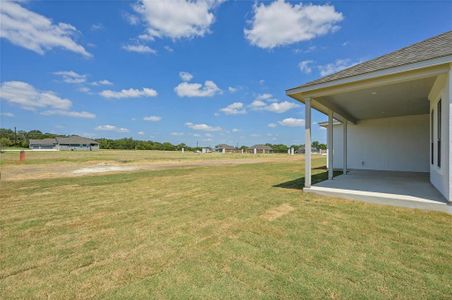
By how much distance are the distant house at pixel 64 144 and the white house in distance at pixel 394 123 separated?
7205 centimetres

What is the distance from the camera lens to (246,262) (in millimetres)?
2557

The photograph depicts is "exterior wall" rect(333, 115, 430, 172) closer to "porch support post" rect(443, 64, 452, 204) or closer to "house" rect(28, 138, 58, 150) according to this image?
"porch support post" rect(443, 64, 452, 204)

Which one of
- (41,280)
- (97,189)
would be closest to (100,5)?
(97,189)

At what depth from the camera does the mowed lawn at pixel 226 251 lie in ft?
6.79

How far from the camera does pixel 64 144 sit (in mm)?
67500

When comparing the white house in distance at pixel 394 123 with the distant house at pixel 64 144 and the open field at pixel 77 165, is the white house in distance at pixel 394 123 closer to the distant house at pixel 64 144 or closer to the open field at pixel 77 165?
the open field at pixel 77 165

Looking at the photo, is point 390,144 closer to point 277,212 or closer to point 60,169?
point 277,212

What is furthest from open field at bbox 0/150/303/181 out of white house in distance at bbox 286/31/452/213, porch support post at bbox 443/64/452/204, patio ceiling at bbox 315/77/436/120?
porch support post at bbox 443/64/452/204

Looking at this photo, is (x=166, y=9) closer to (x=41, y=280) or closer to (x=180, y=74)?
(x=41, y=280)

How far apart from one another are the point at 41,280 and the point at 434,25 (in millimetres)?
12008

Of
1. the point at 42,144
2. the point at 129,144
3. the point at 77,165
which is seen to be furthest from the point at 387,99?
the point at 42,144

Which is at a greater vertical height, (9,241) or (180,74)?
(180,74)

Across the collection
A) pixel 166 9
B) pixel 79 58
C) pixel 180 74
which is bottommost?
pixel 166 9

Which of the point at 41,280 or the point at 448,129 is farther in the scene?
the point at 448,129
